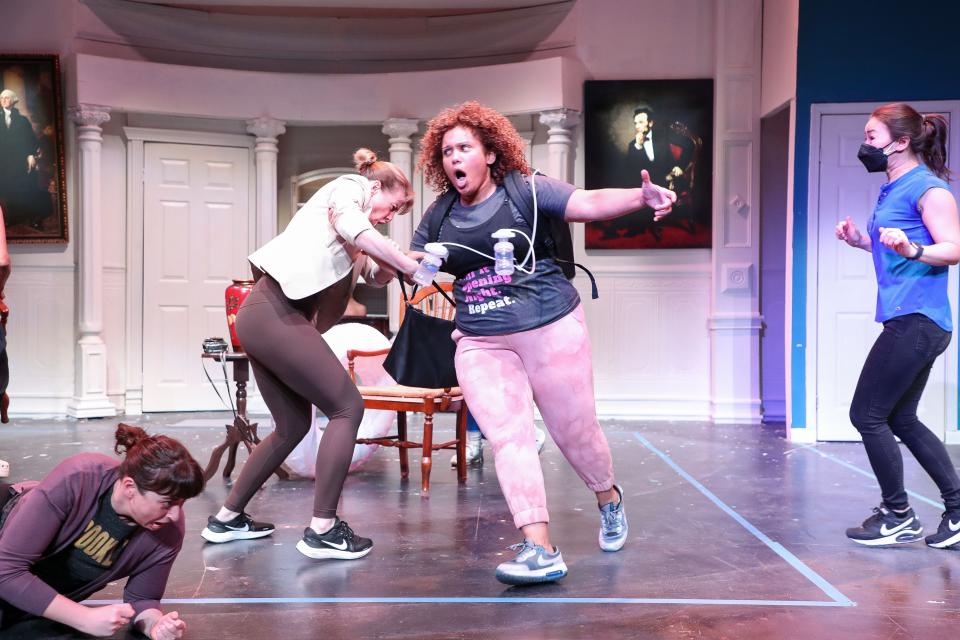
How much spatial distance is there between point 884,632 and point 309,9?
7112 millimetres

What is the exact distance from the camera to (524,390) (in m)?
3.06

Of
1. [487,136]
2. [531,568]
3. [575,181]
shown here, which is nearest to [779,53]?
[575,181]

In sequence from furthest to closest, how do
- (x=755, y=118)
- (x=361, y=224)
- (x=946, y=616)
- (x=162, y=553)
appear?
1. (x=755, y=118)
2. (x=361, y=224)
3. (x=946, y=616)
4. (x=162, y=553)

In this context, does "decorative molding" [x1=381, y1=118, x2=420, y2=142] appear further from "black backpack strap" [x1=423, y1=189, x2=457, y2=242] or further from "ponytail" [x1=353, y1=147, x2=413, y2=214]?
"black backpack strap" [x1=423, y1=189, x2=457, y2=242]

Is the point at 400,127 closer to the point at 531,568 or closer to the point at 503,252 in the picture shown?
the point at 503,252

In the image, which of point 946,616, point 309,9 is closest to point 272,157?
point 309,9

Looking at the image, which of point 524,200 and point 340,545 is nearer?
point 524,200

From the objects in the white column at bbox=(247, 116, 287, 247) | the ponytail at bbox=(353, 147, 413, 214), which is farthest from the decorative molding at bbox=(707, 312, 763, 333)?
the ponytail at bbox=(353, 147, 413, 214)

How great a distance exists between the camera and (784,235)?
25.3 ft

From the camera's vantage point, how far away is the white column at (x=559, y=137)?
24.7 feet

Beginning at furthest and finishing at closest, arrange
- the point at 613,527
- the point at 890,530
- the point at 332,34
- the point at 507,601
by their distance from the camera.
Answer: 1. the point at 332,34
2. the point at 890,530
3. the point at 613,527
4. the point at 507,601

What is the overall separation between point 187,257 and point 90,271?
84 cm

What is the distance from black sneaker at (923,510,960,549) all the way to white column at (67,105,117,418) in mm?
6010

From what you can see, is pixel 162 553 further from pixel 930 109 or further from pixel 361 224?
pixel 930 109
